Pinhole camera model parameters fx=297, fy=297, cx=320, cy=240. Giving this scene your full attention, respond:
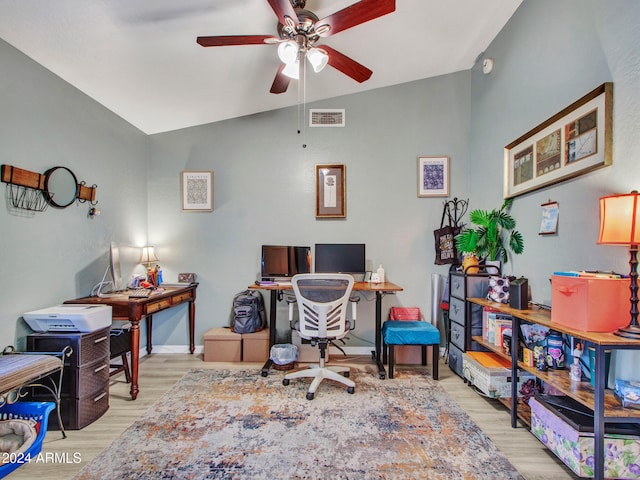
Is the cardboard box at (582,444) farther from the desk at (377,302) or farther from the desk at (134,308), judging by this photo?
the desk at (134,308)

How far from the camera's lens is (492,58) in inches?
118

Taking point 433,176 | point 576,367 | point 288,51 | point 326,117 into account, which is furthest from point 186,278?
point 576,367

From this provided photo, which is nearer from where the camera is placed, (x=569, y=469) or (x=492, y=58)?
(x=569, y=469)

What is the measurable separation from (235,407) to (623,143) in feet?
9.81

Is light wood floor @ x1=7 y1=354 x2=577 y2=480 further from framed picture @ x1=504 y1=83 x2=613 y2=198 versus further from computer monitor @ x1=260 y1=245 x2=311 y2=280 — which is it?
framed picture @ x1=504 y1=83 x2=613 y2=198

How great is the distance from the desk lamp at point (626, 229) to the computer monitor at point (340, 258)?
210 centimetres

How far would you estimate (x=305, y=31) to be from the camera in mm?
1876

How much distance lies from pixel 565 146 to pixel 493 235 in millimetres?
968

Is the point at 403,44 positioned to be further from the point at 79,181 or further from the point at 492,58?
the point at 79,181

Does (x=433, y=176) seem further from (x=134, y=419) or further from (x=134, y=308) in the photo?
(x=134, y=419)

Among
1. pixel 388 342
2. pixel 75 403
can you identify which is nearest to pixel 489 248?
pixel 388 342

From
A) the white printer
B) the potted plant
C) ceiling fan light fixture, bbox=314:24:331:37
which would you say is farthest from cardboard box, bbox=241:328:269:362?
ceiling fan light fixture, bbox=314:24:331:37

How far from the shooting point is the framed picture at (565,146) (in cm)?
172

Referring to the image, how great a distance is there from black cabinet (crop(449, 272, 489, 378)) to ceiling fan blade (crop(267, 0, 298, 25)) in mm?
2418
